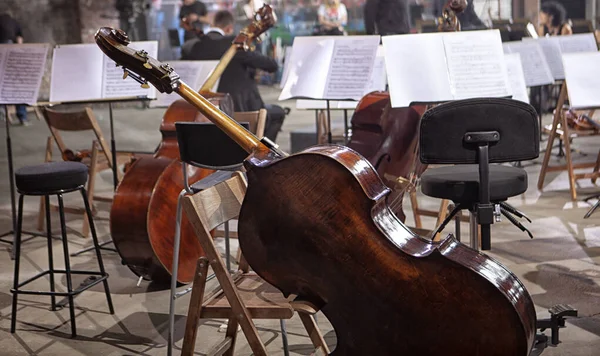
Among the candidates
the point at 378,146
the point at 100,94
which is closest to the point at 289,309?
the point at 378,146

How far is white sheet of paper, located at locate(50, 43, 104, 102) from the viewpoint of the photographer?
4.61 meters

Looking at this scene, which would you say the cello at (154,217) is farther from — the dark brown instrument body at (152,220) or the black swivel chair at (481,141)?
the black swivel chair at (481,141)

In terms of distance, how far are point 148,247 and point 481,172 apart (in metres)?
1.70

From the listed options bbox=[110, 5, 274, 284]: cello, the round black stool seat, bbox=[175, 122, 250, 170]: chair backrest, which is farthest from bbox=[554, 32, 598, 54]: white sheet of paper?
the round black stool seat

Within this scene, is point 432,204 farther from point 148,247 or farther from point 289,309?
point 289,309

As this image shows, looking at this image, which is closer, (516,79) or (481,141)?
(481,141)

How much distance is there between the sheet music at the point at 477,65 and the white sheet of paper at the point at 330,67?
0.66 meters

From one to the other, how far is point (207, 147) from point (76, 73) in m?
1.67

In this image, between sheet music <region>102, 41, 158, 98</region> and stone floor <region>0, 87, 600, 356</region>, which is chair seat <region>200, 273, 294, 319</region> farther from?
sheet music <region>102, 41, 158, 98</region>

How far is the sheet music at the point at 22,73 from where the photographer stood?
460 cm

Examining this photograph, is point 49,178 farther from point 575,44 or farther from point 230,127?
point 575,44

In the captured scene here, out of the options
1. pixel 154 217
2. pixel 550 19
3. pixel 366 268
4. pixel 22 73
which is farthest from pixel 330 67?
pixel 550 19

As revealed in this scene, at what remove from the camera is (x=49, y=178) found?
3.46 meters

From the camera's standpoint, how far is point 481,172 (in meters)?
3.03
